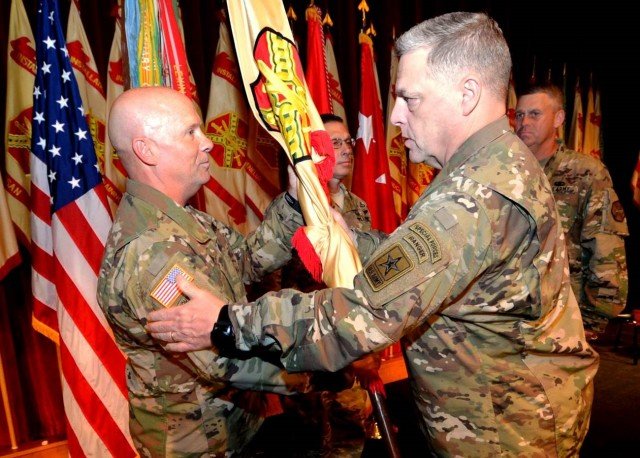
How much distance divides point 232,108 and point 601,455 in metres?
3.32

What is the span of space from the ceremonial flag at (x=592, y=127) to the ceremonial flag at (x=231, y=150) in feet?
15.3

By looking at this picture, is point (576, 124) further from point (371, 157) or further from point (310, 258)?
point (310, 258)

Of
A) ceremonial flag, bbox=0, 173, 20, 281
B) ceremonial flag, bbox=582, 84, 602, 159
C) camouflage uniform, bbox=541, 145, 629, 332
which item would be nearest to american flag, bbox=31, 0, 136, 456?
ceremonial flag, bbox=0, 173, 20, 281

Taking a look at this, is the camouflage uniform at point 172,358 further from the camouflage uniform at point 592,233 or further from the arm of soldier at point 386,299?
the camouflage uniform at point 592,233

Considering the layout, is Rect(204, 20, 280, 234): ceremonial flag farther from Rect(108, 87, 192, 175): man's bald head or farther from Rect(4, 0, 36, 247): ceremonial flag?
Rect(108, 87, 192, 175): man's bald head

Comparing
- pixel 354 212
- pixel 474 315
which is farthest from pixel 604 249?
pixel 474 315

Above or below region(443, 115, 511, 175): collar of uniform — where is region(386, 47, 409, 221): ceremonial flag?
below

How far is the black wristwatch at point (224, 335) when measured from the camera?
1.09m

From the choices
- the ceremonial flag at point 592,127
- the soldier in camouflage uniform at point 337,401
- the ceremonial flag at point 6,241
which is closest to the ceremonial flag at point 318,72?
the soldier in camouflage uniform at point 337,401

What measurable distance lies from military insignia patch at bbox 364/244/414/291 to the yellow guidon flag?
0.31m

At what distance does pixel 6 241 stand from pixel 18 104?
2.75 ft

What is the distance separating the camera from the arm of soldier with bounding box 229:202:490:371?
945 millimetres

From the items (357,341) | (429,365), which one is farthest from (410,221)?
(429,365)

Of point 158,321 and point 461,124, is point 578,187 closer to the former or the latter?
point 461,124
